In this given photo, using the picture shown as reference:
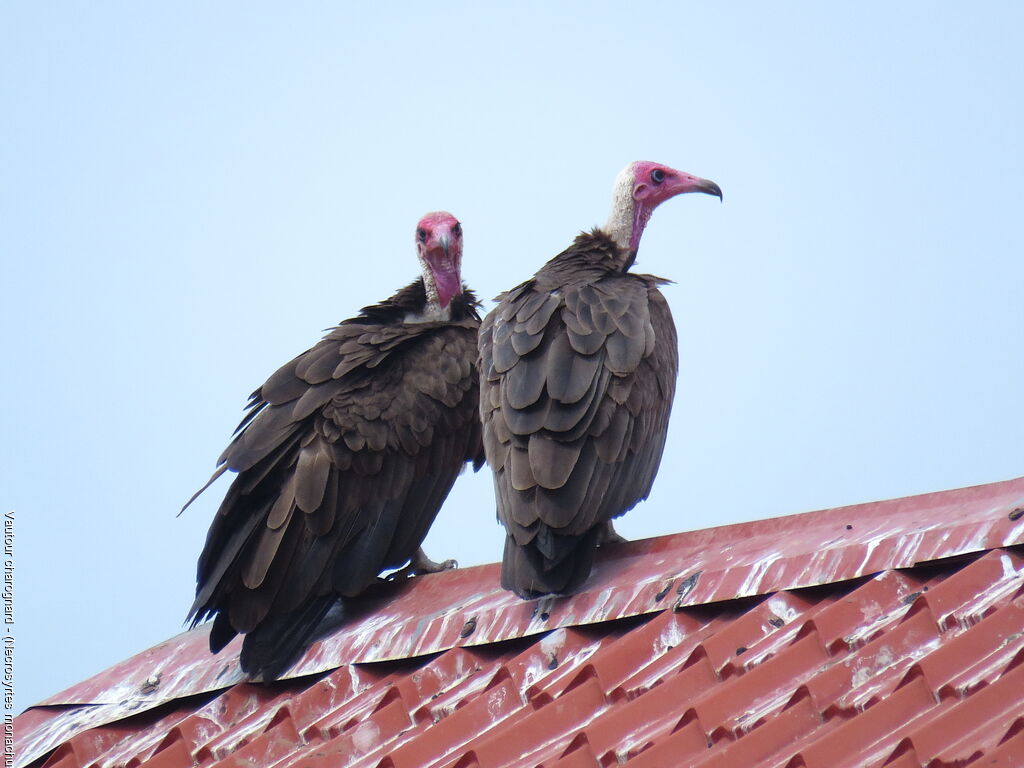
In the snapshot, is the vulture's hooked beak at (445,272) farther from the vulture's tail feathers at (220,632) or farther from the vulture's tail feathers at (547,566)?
the vulture's tail feathers at (547,566)

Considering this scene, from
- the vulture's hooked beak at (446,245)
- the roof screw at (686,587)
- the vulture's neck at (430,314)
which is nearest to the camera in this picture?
the roof screw at (686,587)

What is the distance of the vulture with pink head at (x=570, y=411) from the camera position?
190 inches

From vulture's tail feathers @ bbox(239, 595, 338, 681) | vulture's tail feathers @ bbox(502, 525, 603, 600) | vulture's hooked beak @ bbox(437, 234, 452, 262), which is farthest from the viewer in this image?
vulture's hooked beak @ bbox(437, 234, 452, 262)

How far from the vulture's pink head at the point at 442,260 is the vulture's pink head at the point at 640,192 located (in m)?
0.79

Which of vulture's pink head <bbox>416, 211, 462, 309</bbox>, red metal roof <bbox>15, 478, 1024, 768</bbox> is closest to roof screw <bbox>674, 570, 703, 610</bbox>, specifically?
red metal roof <bbox>15, 478, 1024, 768</bbox>

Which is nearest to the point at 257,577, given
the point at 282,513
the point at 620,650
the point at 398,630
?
the point at 282,513

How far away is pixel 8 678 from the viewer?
18.3ft

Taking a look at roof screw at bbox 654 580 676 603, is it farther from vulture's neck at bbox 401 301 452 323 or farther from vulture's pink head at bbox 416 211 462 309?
vulture's pink head at bbox 416 211 462 309

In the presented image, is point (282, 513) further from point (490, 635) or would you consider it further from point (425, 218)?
point (425, 218)

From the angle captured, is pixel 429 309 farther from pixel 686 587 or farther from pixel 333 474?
pixel 686 587

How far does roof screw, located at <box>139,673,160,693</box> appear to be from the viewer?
17.9ft

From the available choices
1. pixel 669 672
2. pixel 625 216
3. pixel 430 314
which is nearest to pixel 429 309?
pixel 430 314

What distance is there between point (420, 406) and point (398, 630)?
4.52 ft

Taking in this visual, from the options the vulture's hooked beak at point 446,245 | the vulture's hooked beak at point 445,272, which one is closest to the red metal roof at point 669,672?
the vulture's hooked beak at point 445,272
